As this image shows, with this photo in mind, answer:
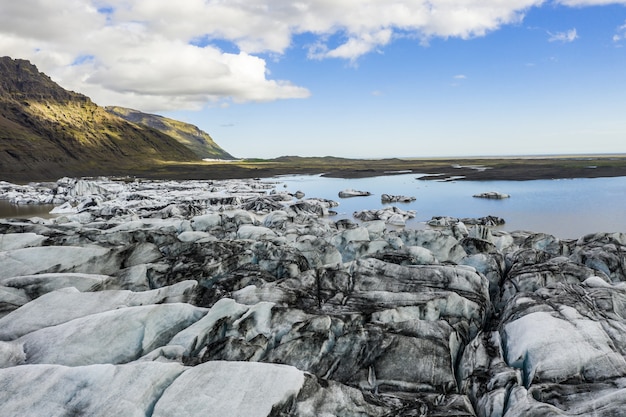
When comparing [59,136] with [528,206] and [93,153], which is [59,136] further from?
[528,206]

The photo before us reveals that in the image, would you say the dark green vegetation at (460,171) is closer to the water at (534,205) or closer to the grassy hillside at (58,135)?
the water at (534,205)

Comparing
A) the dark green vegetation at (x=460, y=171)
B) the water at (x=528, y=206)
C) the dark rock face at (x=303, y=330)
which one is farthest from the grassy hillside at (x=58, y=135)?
the dark rock face at (x=303, y=330)

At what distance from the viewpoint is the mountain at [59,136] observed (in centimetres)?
10012

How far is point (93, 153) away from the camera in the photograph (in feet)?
421

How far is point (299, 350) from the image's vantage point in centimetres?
1056

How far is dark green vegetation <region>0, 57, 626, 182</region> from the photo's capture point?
308 ft

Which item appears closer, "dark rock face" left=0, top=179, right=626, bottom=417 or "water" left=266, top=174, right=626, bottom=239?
"dark rock face" left=0, top=179, right=626, bottom=417

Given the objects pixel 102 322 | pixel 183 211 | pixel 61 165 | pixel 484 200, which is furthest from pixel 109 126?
pixel 102 322

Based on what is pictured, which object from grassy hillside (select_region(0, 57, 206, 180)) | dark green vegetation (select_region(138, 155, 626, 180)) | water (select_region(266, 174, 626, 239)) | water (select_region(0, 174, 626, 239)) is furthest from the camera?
grassy hillside (select_region(0, 57, 206, 180))

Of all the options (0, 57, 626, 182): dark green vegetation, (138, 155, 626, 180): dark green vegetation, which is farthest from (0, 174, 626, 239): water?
(0, 57, 626, 182): dark green vegetation

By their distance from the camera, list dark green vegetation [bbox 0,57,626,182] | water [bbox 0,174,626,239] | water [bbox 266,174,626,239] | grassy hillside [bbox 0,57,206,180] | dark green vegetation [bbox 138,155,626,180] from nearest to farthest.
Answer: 1. water [bbox 266,174,626,239]
2. water [bbox 0,174,626,239]
3. dark green vegetation [bbox 138,155,626,180]
4. dark green vegetation [bbox 0,57,626,182]
5. grassy hillside [bbox 0,57,206,180]

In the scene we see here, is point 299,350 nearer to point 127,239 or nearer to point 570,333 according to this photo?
point 570,333

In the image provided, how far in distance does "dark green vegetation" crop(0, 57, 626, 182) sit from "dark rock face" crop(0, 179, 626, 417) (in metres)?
66.4

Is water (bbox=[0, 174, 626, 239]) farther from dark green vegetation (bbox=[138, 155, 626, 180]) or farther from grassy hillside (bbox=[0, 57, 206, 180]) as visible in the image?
grassy hillside (bbox=[0, 57, 206, 180])
